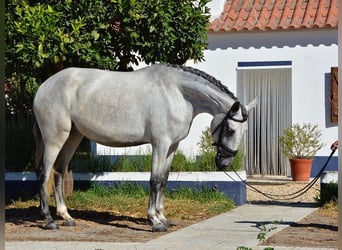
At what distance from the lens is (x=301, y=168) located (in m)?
15.8

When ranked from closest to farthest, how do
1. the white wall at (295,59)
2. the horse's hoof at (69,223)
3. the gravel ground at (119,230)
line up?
1. the gravel ground at (119,230)
2. the horse's hoof at (69,223)
3. the white wall at (295,59)

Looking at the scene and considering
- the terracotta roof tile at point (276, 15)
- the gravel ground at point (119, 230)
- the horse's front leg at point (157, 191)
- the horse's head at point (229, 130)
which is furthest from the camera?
the terracotta roof tile at point (276, 15)

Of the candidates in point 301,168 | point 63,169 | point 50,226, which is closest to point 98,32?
point 63,169

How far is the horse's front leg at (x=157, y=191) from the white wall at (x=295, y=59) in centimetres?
685

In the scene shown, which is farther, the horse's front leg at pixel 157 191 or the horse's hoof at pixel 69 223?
the horse's hoof at pixel 69 223

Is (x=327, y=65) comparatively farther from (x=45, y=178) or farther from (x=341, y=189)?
(x=341, y=189)

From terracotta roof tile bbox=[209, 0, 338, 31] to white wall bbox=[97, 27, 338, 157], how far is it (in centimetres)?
19

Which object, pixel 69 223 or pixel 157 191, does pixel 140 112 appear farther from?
pixel 69 223

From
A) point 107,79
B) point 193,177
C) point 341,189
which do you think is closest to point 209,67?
point 193,177

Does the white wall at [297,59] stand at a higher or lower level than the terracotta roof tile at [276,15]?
lower

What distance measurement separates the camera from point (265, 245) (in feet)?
24.3

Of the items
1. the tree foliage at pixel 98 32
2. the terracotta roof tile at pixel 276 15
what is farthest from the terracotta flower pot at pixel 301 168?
the tree foliage at pixel 98 32

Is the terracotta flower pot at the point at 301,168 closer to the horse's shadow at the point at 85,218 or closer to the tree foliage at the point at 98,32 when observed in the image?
the tree foliage at the point at 98,32

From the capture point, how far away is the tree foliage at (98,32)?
9555 millimetres
